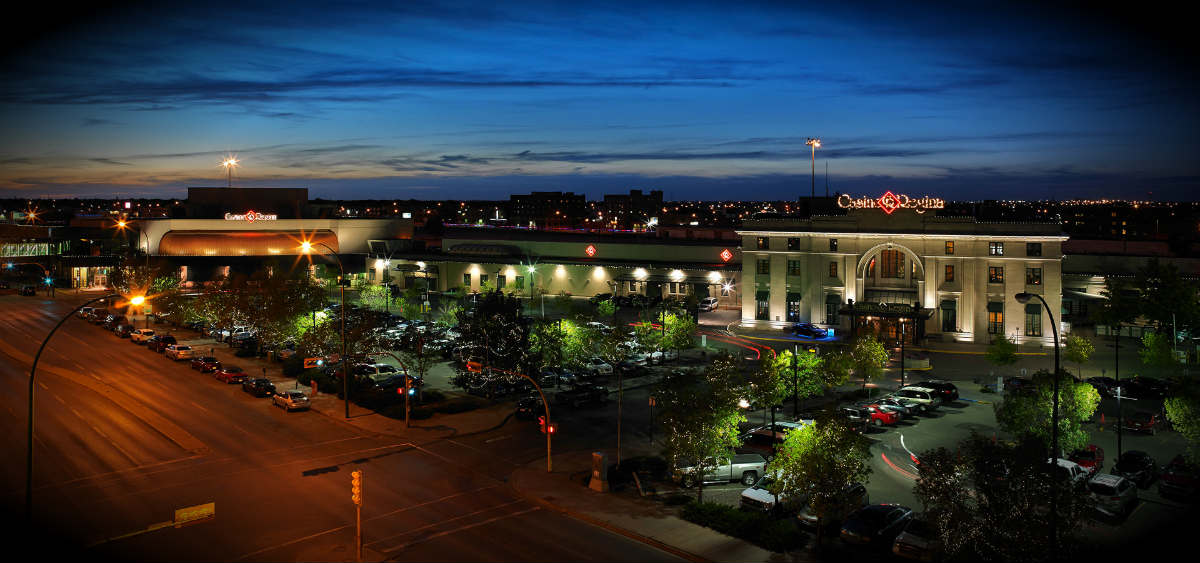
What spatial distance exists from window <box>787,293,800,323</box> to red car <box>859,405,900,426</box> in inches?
1294

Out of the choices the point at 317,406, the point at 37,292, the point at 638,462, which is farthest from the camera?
the point at 37,292

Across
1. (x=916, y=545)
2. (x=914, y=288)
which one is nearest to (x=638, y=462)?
(x=916, y=545)

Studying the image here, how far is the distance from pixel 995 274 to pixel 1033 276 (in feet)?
9.60

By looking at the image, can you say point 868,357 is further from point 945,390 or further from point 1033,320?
point 1033,320

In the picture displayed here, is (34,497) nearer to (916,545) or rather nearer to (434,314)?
(916,545)

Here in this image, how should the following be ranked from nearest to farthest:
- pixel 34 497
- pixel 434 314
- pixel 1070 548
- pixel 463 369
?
1. pixel 1070 548
2. pixel 34 497
3. pixel 463 369
4. pixel 434 314

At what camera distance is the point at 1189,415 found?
113 feet

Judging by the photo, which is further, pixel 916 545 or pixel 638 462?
pixel 638 462

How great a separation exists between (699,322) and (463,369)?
119 ft

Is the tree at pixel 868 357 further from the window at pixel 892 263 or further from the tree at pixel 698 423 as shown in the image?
the window at pixel 892 263

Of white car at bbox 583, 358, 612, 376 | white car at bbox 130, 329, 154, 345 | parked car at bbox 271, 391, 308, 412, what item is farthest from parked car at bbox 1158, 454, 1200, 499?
white car at bbox 130, 329, 154, 345

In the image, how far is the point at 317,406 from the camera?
52719 mm

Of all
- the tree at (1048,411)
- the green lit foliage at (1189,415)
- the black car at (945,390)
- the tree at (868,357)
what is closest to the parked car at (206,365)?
the tree at (868,357)

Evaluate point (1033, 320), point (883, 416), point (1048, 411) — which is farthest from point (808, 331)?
point (1048, 411)
